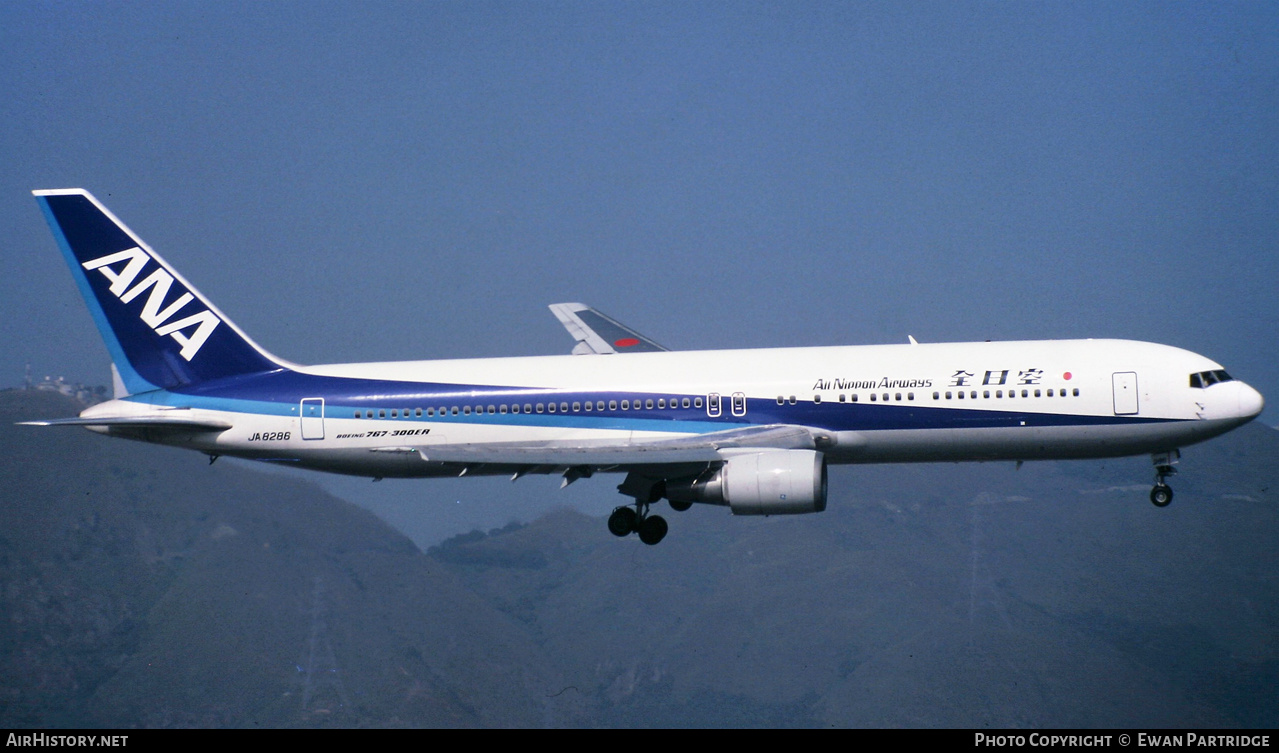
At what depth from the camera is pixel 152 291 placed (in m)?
47.3

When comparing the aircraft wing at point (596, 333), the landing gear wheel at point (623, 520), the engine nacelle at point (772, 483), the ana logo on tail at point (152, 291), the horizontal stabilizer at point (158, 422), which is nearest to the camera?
the engine nacelle at point (772, 483)

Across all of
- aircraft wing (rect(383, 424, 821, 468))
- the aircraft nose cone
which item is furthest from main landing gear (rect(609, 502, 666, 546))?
the aircraft nose cone

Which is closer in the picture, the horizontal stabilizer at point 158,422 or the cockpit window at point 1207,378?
the cockpit window at point 1207,378

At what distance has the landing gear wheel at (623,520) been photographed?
142ft

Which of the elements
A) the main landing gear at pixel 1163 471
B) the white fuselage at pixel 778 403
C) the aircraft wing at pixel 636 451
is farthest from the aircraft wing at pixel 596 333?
the main landing gear at pixel 1163 471

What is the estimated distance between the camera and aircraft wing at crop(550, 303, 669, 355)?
6009 centimetres

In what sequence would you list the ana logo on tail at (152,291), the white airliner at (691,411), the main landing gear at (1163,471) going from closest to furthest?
the white airliner at (691,411) < the main landing gear at (1163,471) < the ana logo on tail at (152,291)

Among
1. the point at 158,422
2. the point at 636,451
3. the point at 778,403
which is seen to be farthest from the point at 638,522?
the point at 158,422

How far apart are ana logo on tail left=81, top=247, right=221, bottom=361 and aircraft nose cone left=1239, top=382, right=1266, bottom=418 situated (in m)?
36.9

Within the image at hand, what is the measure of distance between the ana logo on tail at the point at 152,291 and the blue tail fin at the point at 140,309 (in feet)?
0.13

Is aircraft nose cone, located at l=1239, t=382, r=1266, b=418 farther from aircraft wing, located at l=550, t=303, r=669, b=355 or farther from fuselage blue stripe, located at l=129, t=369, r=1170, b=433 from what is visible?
aircraft wing, located at l=550, t=303, r=669, b=355

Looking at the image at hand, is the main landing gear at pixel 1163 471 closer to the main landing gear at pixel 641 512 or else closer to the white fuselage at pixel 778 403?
the white fuselage at pixel 778 403

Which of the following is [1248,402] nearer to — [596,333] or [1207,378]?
[1207,378]
